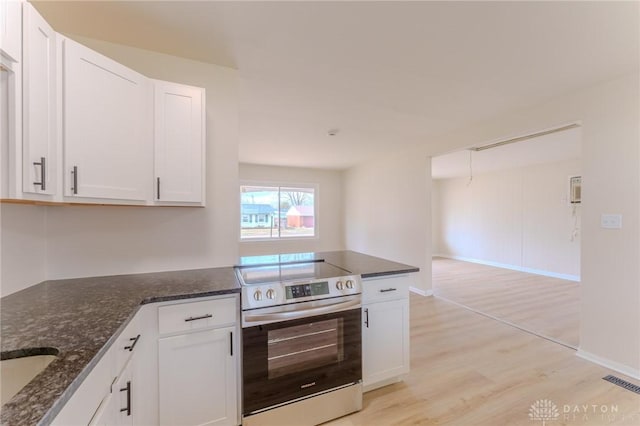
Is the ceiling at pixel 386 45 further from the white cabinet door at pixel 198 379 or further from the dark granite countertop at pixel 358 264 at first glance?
the white cabinet door at pixel 198 379

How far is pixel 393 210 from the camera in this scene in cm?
517

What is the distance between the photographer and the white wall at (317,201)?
6387 millimetres

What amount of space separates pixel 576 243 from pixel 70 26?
767 centimetres

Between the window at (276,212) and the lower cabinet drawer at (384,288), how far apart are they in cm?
482

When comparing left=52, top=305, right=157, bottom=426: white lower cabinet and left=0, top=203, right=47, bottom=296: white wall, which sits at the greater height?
left=0, top=203, right=47, bottom=296: white wall

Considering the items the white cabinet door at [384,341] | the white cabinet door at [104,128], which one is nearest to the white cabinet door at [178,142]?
the white cabinet door at [104,128]

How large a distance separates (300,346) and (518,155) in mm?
5349

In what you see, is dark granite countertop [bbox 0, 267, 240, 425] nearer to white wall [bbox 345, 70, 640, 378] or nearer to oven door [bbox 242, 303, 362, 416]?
oven door [bbox 242, 303, 362, 416]

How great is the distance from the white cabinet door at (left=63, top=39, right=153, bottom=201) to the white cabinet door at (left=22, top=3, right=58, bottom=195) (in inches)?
2.7

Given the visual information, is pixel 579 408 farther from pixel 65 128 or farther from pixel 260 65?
pixel 65 128

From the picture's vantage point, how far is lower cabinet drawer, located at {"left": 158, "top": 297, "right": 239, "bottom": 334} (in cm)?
144

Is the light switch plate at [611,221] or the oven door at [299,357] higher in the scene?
the light switch plate at [611,221]

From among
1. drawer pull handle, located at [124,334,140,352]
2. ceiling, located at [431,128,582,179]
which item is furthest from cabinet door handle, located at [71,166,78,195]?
ceiling, located at [431,128,582,179]

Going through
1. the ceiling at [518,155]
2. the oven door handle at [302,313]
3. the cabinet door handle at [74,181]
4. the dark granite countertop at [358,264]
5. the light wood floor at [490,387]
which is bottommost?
the light wood floor at [490,387]
